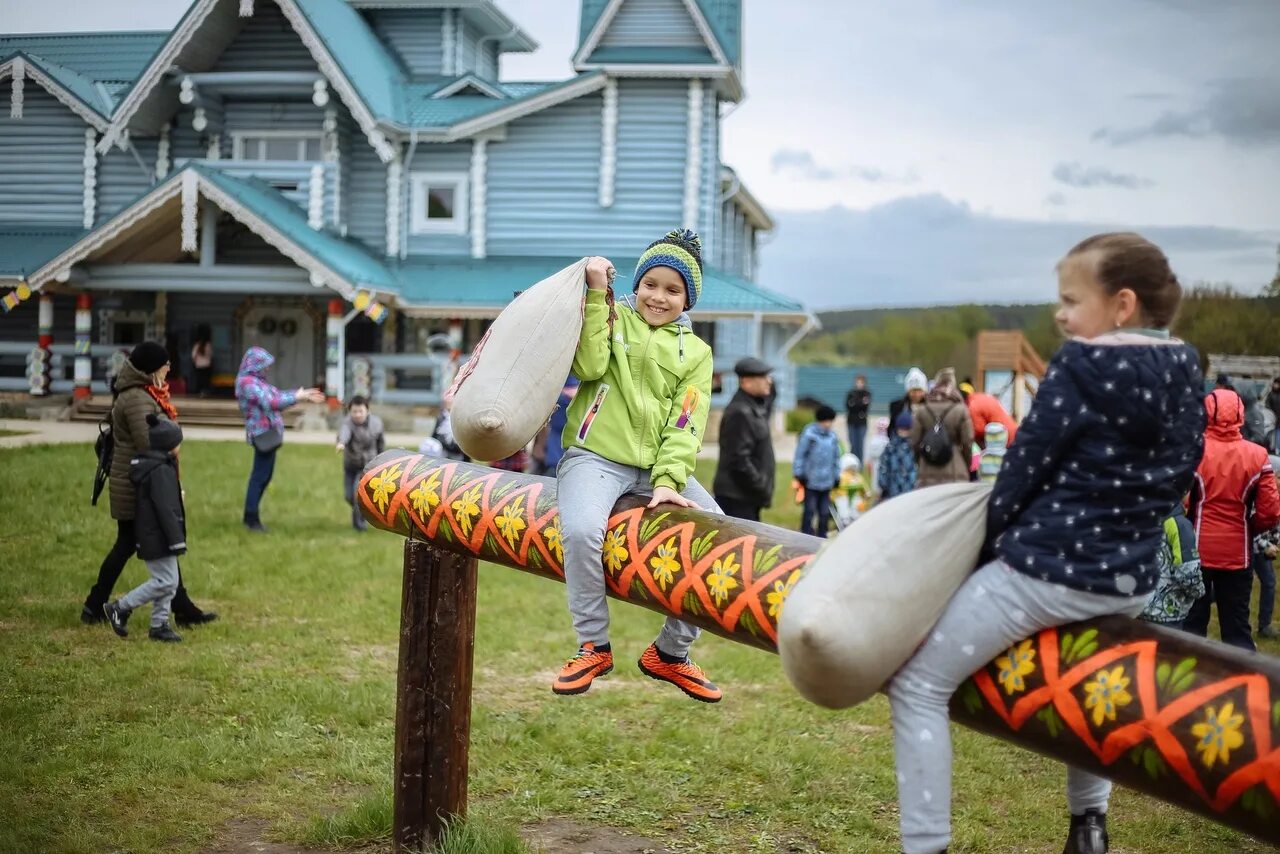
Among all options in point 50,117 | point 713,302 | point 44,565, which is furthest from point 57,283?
point 44,565

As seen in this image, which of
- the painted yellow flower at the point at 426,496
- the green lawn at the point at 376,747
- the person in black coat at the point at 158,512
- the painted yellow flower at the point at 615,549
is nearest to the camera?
the painted yellow flower at the point at 615,549

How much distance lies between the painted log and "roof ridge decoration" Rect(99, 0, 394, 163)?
20284 mm

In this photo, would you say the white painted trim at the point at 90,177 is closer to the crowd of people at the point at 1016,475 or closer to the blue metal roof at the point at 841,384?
the crowd of people at the point at 1016,475

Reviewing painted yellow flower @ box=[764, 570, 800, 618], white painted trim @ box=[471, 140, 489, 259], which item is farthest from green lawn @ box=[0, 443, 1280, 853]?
white painted trim @ box=[471, 140, 489, 259]

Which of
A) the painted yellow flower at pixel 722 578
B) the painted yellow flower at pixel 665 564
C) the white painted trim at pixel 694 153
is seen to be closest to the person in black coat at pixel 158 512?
the painted yellow flower at pixel 665 564

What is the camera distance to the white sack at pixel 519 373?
3.28 metres

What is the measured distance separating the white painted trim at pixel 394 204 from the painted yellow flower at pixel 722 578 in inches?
837

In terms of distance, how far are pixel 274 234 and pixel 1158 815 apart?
1842 centimetres

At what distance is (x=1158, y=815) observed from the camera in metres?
5.30

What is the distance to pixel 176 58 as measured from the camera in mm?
21969

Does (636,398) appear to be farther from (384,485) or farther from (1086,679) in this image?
(1086,679)

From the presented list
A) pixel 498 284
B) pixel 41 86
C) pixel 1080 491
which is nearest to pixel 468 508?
pixel 1080 491

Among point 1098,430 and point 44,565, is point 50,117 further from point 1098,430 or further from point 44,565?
point 1098,430

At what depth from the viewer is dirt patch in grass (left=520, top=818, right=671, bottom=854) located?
4652 millimetres
